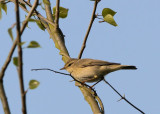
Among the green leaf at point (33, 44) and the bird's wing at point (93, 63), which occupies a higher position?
the green leaf at point (33, 44)

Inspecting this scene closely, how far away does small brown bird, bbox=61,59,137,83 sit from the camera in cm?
561

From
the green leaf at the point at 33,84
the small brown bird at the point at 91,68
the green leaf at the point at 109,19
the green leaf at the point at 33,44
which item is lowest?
the small brown bird at the point at 91,68

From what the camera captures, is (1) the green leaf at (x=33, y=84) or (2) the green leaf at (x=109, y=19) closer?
(1) the green leaf at (x=33, y=84)

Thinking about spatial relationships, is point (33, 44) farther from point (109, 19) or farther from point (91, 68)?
point (91, 68)

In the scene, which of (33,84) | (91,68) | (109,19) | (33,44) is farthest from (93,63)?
(33,44)

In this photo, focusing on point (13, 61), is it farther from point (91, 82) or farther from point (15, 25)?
point (91, 82)

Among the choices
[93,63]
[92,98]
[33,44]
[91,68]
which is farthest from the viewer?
[93,63]

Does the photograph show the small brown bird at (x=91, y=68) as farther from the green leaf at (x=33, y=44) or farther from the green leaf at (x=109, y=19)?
the green leaf at (x=33, y=44)

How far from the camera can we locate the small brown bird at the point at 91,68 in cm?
561

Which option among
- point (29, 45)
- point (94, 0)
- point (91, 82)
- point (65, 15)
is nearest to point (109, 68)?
point (91, 82)

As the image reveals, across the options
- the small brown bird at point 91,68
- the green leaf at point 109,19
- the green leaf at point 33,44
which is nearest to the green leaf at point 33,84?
the green leaf at point 33,44

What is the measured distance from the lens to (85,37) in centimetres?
423

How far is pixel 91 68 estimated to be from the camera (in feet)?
19.4

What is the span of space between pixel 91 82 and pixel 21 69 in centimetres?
366
